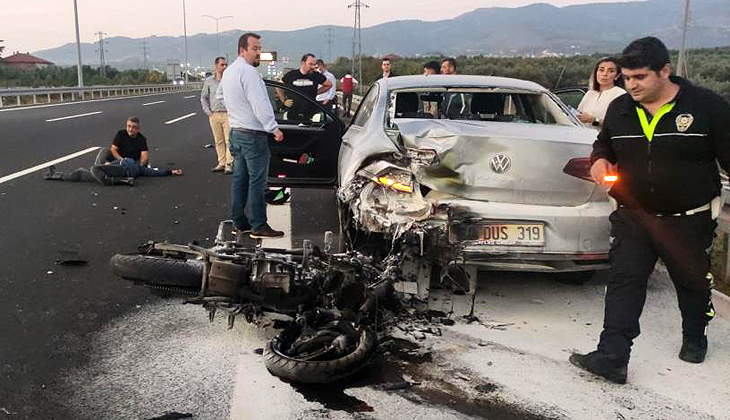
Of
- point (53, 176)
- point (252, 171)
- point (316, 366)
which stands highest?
point (252, 171)

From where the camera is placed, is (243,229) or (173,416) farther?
(243,229)

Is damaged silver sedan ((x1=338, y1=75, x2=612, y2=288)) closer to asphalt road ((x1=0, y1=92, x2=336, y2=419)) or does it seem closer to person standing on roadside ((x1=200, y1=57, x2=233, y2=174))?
asphalt road ((x1=0, y1=92, x2=336, y2=419))

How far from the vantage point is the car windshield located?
529 centimetres

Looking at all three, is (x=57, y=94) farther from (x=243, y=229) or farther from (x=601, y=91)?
(x=601, y=91)

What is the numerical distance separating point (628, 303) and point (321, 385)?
67.1 inches

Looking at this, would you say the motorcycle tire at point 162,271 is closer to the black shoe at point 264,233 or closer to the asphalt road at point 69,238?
the asphalt road at point 69,238

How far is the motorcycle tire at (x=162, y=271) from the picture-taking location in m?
3.57

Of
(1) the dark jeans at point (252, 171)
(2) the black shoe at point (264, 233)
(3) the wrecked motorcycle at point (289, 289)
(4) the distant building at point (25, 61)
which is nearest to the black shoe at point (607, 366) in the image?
(3) the wrecked motorcycle at point (289, 289)

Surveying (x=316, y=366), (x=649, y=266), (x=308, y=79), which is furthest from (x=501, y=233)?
(x=308, y=79)

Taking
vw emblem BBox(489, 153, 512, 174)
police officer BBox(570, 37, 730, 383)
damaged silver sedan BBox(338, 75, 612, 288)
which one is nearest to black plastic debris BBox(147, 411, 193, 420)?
damaged silver sedan BBox(338, 75, 612, 288)

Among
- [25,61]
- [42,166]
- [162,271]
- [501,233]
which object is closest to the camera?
[162,271]

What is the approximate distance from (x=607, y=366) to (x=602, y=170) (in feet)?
3.45

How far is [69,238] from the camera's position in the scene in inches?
231

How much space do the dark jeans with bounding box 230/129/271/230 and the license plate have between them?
8.37 ft
